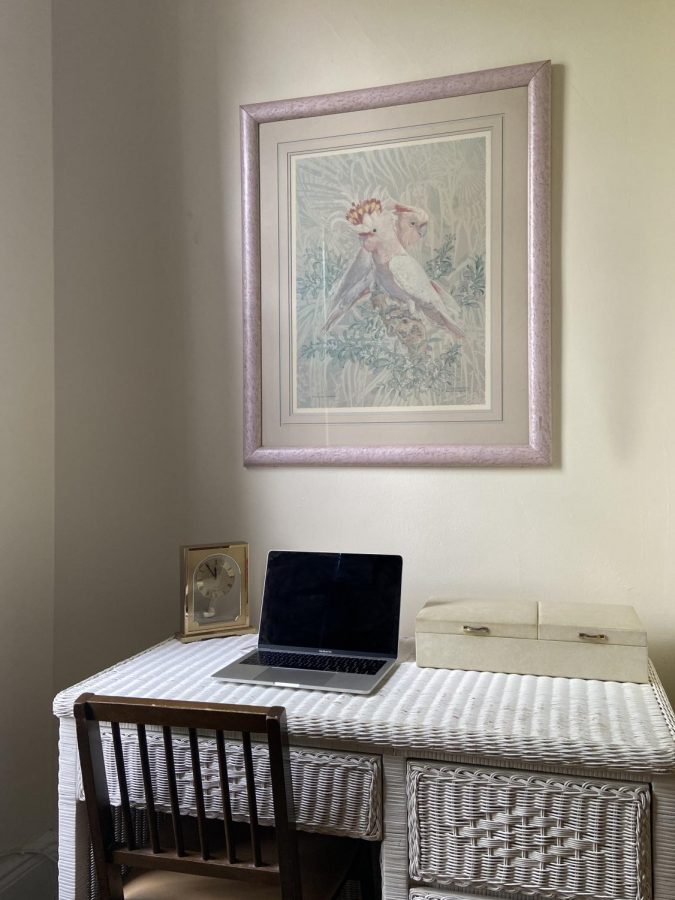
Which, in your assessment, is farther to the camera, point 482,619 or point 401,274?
point 401,274

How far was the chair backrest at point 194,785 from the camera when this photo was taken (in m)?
1.07

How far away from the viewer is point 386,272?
5.69 ft

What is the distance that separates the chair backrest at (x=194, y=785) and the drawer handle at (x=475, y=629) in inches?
18.3

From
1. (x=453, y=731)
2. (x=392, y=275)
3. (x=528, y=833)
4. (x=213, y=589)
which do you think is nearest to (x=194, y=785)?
(x=453, y=731)

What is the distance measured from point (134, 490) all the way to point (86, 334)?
1.32 ft

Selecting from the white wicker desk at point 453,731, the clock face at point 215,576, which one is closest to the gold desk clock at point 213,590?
the clock face at point 215,576

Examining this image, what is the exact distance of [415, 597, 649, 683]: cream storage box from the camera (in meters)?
1.38

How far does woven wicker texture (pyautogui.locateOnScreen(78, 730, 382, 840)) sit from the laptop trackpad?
0.14 m

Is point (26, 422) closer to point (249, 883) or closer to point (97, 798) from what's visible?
point (97, 798)

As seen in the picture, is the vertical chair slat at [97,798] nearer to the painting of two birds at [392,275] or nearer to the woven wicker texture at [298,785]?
the woven wicker texture at [298,785]

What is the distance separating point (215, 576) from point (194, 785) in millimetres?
621

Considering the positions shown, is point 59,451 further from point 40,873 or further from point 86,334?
point 40,873

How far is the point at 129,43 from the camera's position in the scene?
192cm

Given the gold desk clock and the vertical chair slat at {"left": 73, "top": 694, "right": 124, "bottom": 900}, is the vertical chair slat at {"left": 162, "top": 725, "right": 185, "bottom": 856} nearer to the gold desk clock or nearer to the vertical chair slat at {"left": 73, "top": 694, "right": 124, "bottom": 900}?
the vertical chair slat at {"left": 73, "top": 694, "right": 124, "bottom": 900}
